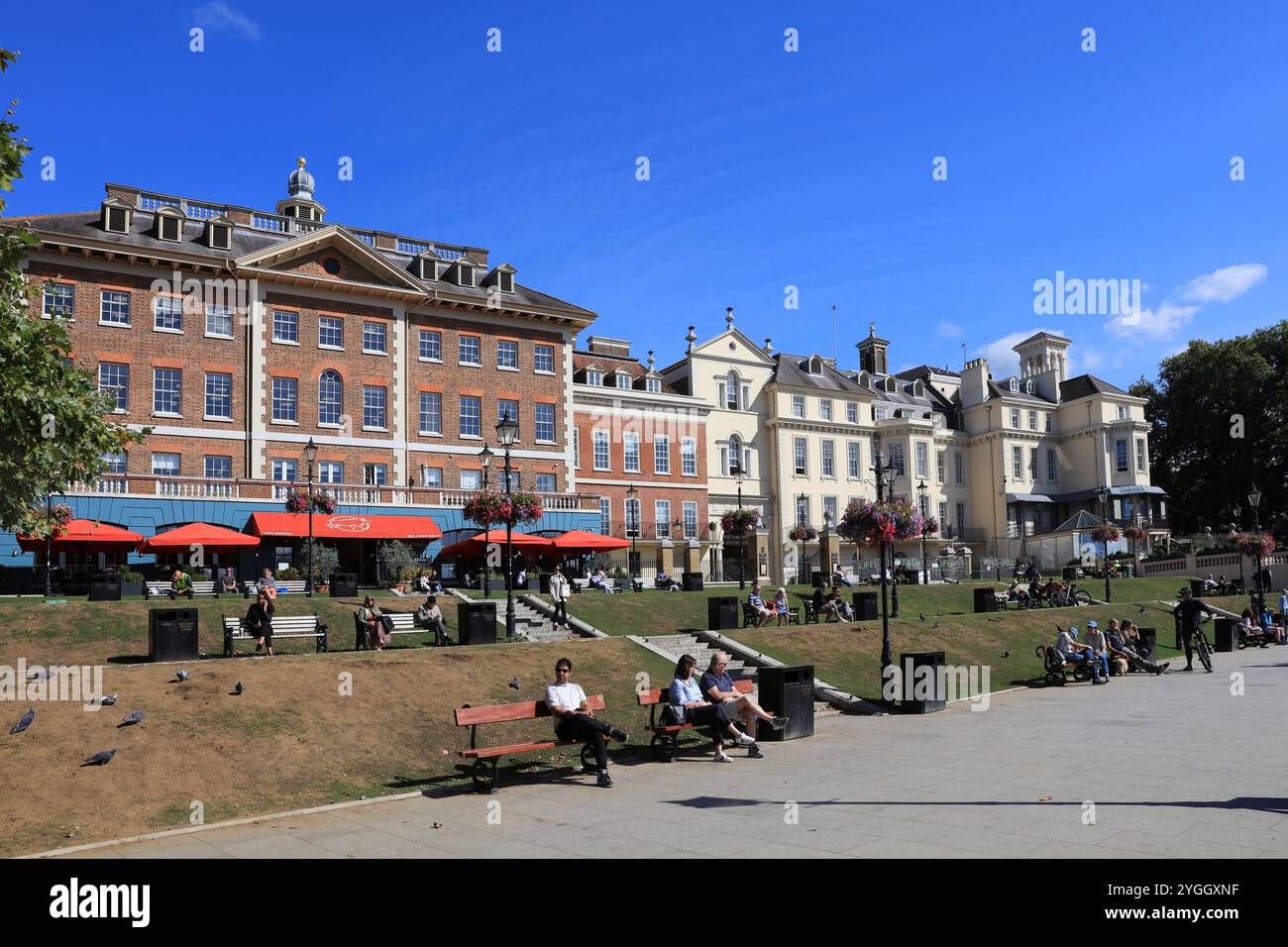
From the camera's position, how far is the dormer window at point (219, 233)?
4062 centimetres

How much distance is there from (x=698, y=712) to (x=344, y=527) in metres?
27.2

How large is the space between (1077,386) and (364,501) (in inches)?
2137

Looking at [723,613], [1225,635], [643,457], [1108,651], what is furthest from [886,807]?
[643,457]

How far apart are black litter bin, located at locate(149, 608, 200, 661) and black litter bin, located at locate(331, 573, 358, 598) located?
9744mm

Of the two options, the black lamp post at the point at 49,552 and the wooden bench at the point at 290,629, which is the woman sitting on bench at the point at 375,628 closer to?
the wooden bench at the point at 290,629

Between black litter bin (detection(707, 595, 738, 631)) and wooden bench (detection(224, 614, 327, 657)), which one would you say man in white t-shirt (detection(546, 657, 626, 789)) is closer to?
wooden bench (detection(224, 614, 327, 657))

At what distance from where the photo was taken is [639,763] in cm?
1316

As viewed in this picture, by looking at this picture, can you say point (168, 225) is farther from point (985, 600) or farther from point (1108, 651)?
point (1108, 651)

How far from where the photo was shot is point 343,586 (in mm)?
27891

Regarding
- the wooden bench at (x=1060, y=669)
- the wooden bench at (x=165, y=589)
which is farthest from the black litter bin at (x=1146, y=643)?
the wooden bench at (x=165, y=589)

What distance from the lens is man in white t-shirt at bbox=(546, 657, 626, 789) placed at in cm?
1149

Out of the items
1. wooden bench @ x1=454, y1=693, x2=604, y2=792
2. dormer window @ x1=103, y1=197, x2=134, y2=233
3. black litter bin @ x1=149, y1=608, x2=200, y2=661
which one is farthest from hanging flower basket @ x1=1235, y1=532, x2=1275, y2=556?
dormer window @ x1=103, y1=197, x2=134, y2=233
